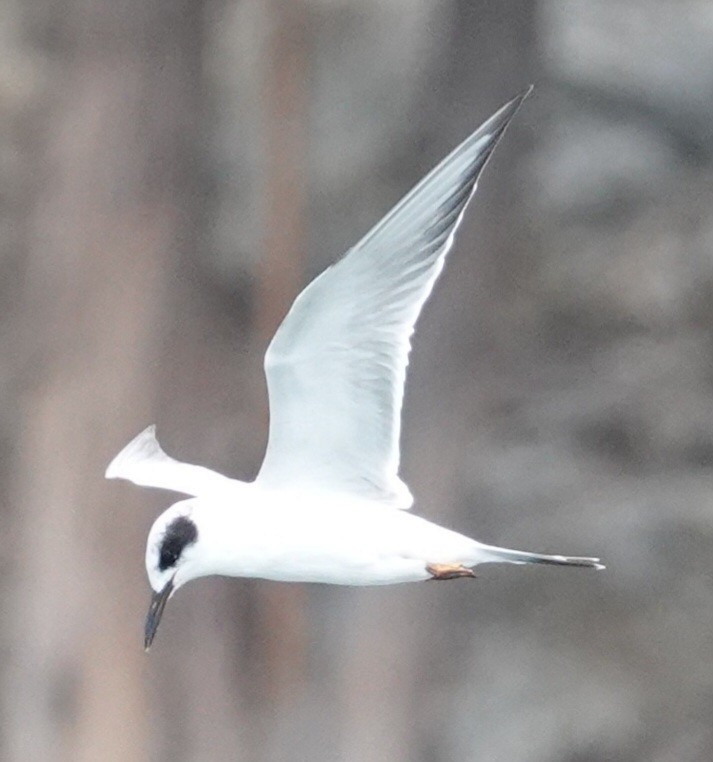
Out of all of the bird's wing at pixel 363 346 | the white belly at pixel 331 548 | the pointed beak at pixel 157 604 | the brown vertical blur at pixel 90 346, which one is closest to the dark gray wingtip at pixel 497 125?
the bird's wing at pixel 363 346

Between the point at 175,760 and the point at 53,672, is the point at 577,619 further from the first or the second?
the point at 53,672

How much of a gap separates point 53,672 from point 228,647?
0.88 ft

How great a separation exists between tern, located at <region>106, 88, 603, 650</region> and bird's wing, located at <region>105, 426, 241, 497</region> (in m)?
0.02

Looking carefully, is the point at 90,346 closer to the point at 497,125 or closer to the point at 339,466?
the point at 339,466

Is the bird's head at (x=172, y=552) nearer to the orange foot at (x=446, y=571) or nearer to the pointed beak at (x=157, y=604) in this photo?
the pointed beak at (x=157, y=604)

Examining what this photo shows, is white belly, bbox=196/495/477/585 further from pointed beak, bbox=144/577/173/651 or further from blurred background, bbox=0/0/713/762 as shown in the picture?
blurred background, bbox=0/0/713/762

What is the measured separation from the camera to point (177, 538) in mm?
1196

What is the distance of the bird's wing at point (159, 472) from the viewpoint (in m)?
1.29

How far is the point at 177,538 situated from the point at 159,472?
0.16m

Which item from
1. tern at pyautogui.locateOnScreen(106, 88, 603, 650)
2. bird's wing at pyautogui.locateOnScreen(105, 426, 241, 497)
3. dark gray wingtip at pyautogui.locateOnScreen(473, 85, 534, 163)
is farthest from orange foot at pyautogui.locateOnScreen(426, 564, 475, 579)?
dark gray wingtip at pyautogui.locateOnScreen(473, 85, 534, 163)

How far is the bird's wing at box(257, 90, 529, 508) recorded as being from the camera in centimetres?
108

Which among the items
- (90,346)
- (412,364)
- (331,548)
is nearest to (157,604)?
(331,548)

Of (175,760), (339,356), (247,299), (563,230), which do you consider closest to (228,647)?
(175,760)

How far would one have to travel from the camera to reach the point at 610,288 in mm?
2500
